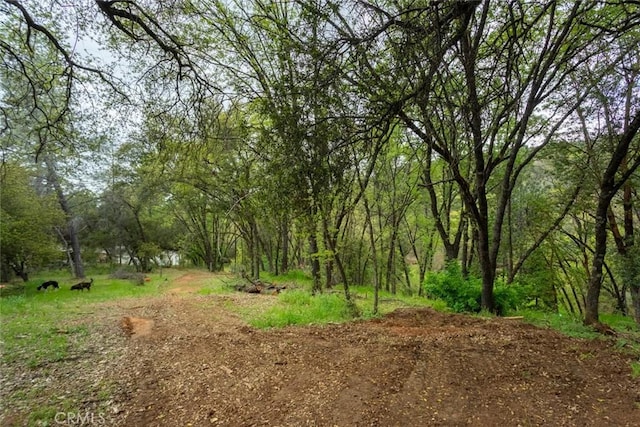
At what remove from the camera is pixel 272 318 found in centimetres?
627

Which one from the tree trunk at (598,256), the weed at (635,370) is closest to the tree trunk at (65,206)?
the weed at (635,370)

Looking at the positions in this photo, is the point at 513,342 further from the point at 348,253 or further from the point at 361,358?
the point at 348,253

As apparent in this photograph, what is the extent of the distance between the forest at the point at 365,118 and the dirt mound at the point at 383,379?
2.09 m

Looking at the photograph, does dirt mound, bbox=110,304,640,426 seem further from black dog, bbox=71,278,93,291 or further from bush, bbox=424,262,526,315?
black dog, bbox=71,278,93,291

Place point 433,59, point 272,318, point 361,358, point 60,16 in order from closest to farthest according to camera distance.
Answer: point 433,59
point 361,358
point 60,16
point 272,318

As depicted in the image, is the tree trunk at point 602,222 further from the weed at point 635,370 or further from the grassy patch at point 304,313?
the grassy patch at point 304,313

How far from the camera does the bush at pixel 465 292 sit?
7270 mm

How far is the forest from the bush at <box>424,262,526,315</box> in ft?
0.16

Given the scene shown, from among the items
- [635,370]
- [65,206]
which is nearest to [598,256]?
[635,370]

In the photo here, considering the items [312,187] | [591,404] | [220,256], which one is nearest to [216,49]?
[312,187]

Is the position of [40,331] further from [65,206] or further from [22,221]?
[65,206]

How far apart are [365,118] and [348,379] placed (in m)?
2.94

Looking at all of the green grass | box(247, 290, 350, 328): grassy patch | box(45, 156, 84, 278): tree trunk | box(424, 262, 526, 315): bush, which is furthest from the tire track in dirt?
box(45, 156, 84, 278): tree trunk

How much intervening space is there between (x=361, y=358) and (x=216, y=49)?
7832mm
